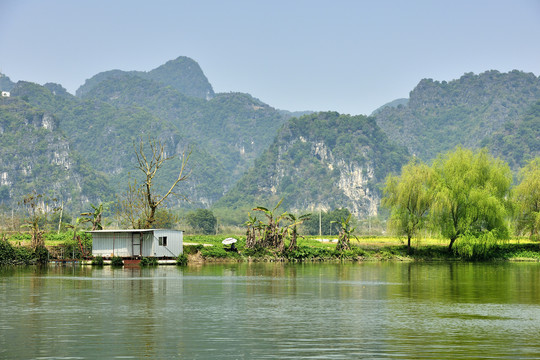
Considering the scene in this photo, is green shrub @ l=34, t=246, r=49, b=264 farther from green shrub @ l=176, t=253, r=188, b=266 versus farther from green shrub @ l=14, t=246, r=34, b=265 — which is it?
green shrub @ l=176, t=253, r=188, b=266

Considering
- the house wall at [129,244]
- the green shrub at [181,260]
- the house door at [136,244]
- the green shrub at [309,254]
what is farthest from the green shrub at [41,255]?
the green shrub at [309,254]

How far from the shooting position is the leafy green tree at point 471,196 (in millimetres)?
63812

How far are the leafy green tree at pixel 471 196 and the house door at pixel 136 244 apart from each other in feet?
92.2

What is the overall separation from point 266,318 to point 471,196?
44.0m

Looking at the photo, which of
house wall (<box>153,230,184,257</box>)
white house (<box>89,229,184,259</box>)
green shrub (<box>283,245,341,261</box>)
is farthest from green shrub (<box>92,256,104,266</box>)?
green shrub (<box>283,245,341,261</box>)

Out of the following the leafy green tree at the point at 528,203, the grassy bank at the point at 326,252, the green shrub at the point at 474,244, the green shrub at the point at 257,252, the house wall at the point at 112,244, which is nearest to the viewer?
the house wall at the point at 112,244

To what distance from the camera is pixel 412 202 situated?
2660 inches

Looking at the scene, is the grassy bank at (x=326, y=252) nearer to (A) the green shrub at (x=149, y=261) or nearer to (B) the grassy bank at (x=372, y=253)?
(B) the grassy bank at (x=372, y=253)

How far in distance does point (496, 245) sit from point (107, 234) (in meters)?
37.1

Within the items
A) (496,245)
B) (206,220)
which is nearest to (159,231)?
(496,245)

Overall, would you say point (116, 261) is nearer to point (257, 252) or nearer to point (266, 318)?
point (257, 252)

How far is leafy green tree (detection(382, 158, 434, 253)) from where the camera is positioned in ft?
219

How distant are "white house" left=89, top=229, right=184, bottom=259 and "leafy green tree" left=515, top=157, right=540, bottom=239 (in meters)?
33.2

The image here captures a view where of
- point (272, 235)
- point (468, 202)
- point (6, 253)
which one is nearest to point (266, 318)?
point (6, 253)
